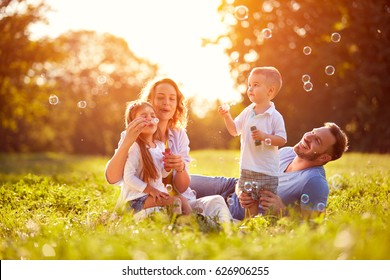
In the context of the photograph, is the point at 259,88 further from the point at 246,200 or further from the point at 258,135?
the point at 246,200

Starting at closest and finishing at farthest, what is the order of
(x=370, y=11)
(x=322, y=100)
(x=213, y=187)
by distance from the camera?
(x=213, y=187) → (x=370, y=11) → (x=322, y=100)

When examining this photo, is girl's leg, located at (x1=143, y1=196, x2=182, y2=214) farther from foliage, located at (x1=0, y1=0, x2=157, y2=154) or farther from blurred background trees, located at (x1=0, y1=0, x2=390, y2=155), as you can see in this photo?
foliage, located at (x1=0, y1=0, x2=157, y2=154)

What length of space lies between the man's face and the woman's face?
47.8 inches

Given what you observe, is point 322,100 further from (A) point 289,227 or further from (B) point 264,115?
(A) point 289,227

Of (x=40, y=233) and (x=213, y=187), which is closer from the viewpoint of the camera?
(x=40, y=233)

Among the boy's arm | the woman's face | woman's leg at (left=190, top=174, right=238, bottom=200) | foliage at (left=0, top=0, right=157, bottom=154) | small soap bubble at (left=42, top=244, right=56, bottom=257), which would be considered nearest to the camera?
small soap bubble at (left=42, top=244, right=56, bottom=257)

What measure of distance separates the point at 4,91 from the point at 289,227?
1759 centimetres

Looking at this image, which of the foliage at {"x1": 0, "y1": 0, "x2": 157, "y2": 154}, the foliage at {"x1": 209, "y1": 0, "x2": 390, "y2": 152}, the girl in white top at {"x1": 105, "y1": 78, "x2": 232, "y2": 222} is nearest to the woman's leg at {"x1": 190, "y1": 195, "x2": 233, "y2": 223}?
the girl in white top at {"x1": 105, "y1": 78, "x2": 232, "y2": 222}

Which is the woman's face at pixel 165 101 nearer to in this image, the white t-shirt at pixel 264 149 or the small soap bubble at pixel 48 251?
the white t-shirt at pixel 264 149

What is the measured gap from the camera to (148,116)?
4465 millimetres

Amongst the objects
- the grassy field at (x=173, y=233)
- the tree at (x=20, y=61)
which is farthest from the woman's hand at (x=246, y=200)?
the tree at (x=20, y=61)

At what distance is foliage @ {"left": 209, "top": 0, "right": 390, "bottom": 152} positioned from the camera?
15141 mm
